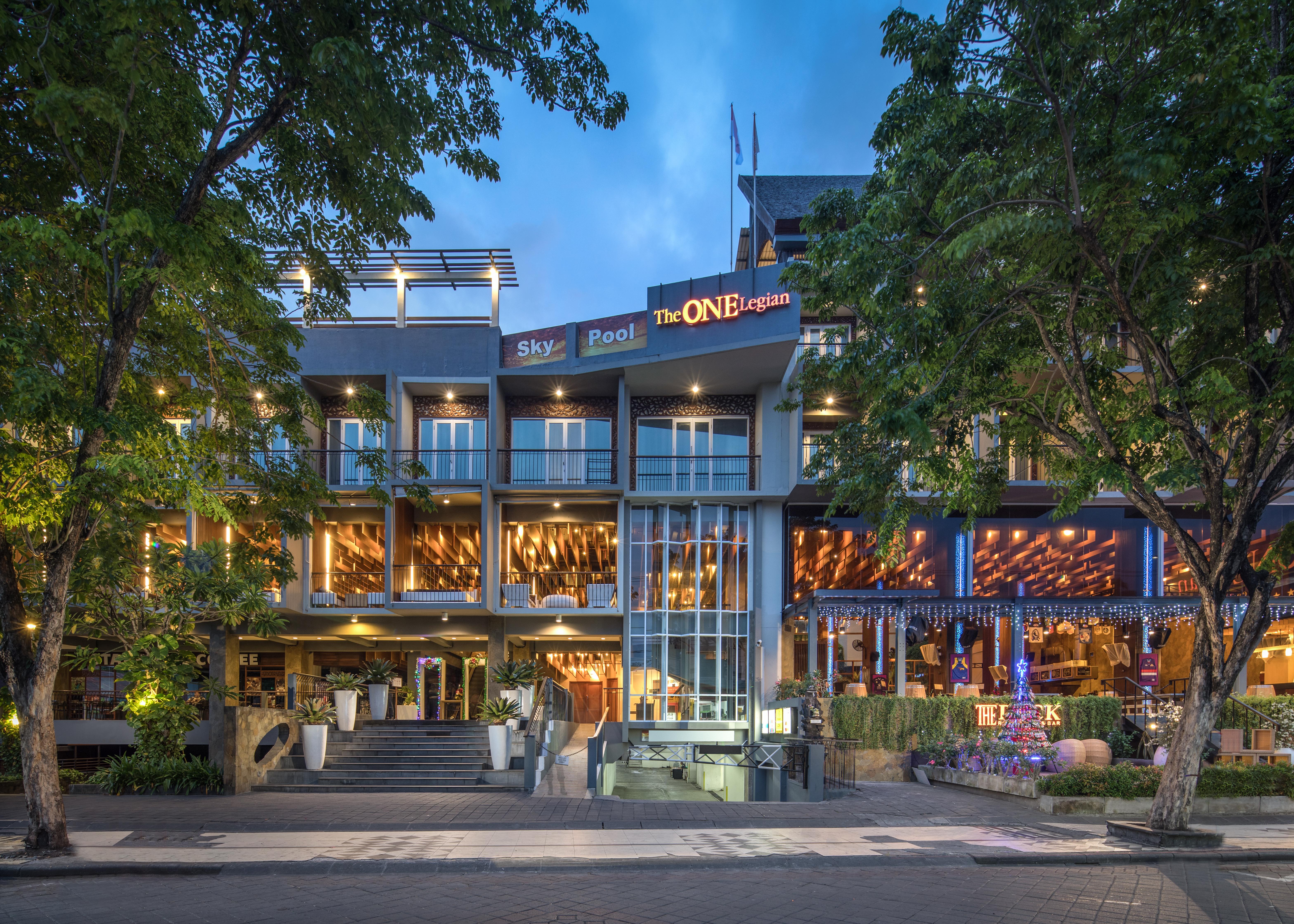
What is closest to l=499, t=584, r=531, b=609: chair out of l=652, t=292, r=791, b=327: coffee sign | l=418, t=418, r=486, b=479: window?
l=418, t=418, r=486, b=479: window

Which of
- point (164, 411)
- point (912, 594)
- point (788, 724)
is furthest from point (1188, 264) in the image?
point (164, 411)

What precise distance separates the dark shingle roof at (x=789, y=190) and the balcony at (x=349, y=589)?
16.2 m

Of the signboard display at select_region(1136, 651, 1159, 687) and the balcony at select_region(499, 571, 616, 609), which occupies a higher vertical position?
the balcony at select_region(499, 571, 616, 609)

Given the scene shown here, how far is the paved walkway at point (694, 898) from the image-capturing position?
671 cm

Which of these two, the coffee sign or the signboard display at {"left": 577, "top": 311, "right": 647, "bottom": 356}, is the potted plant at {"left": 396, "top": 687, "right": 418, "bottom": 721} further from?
the coffee sign

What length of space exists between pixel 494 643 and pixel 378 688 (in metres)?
4.23

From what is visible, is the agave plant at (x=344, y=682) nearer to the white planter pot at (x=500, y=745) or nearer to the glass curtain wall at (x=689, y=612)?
the white planter pot at (x=500, y=745)

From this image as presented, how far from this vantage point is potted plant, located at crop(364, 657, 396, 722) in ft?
59.5

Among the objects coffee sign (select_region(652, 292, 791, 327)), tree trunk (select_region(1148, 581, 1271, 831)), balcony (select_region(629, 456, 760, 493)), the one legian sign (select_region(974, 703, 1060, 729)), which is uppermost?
coffee sign (select_region(652, 292, 791, 327))

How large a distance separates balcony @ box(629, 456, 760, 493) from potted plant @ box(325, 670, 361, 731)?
892 cm

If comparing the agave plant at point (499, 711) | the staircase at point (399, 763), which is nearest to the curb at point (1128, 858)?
the staircase at point (399, 763)

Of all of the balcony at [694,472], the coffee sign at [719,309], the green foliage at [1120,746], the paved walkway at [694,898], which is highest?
the coffee sign at [719,309]

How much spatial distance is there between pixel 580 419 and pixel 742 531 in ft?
17.8

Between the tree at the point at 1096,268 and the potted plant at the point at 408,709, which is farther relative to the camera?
the potted plant at the point at 408,709
